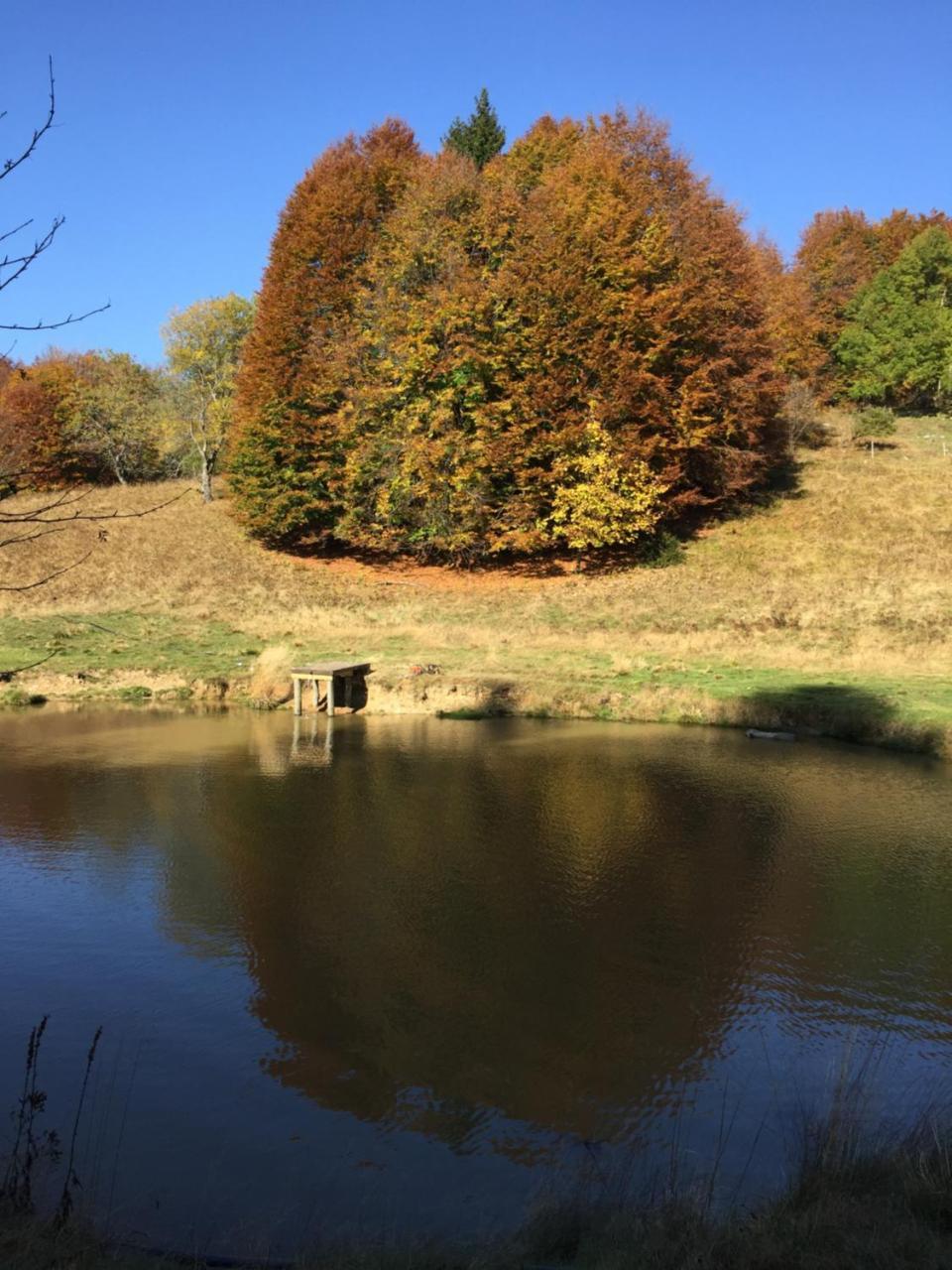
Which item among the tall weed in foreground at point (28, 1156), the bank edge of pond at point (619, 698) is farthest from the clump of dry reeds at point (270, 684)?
the tall weed in foreground at point (28, 1156)

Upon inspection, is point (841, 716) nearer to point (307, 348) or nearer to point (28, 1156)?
point (28, 1156)

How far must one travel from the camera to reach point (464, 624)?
3128cm

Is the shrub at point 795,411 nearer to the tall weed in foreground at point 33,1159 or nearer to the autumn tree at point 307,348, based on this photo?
the autumn tree at point 307,348

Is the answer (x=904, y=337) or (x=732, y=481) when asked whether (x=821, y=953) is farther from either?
(x=904, y=337)

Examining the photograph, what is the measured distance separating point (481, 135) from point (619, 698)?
43.9 m

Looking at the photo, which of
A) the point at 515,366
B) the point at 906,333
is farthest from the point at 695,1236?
the point at 906,333

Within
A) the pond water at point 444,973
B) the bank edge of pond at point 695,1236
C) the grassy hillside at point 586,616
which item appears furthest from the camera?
the grassy hillside at point 586,616

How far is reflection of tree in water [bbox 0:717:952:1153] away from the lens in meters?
7.31

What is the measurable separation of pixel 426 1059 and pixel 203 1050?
1.61 meters

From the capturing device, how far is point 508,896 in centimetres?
1087

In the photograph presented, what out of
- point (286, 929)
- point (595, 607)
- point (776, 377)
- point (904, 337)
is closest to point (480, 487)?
point (595, 607)

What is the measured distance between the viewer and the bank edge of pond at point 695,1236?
4.26 m

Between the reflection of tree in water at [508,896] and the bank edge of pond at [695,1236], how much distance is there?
145 cm

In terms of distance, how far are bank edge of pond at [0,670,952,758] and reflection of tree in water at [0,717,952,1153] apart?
2126mm
